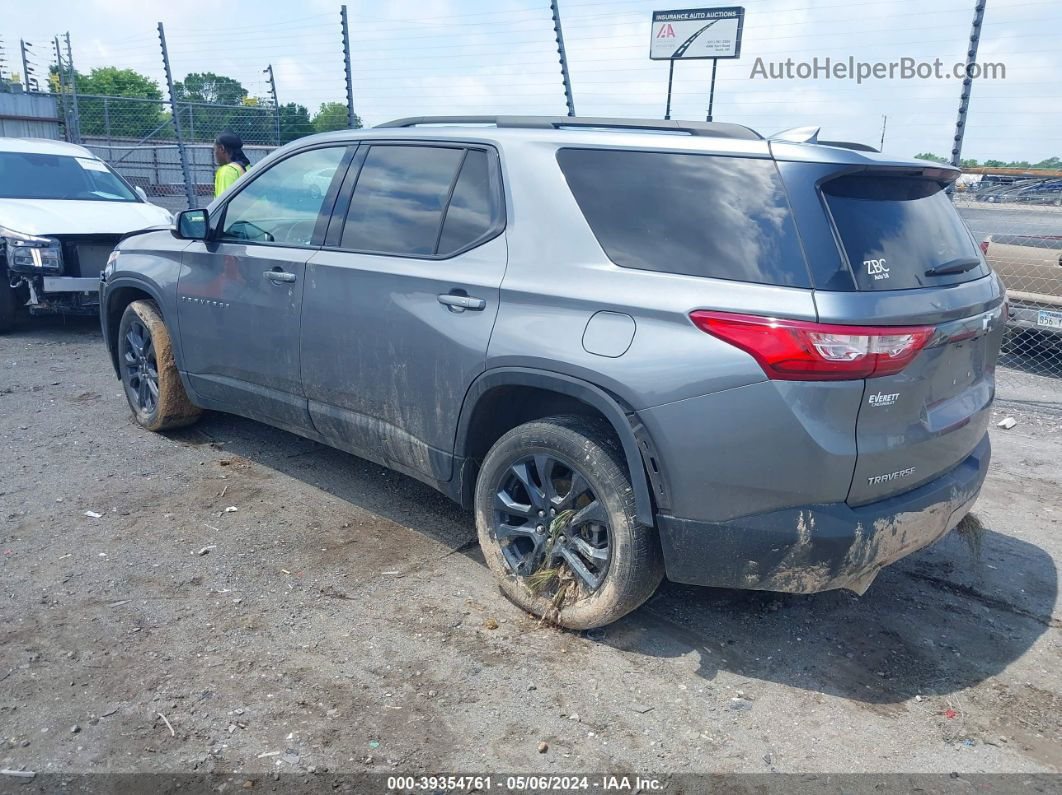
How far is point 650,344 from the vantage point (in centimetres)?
295

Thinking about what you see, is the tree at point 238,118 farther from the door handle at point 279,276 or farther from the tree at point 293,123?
the door handle at point 279,276

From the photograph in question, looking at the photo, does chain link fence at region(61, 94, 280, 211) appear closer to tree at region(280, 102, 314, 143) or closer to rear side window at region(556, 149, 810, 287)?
tree at region(280, 102, 314, 143)

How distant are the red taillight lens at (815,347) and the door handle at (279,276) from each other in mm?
2407

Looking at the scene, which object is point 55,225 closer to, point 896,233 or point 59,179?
point 59,179

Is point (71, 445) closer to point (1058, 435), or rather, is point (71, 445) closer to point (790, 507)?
point (790, 507)

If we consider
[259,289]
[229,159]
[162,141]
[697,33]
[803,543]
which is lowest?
[803,543]

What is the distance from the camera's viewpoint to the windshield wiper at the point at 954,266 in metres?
3.10

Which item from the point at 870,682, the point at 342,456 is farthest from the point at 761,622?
the point at 342,456

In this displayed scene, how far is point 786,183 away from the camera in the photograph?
2861mm

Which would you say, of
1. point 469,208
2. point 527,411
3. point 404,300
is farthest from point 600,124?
point 527,411

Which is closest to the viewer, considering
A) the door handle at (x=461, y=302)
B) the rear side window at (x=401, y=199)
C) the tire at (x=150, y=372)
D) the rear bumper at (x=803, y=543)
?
the rear bumper at (x=803, y=543)

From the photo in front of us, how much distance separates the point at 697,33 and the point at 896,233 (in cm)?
933

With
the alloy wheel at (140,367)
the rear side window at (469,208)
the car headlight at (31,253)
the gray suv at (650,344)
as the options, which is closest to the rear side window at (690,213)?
the gray suv at (650,344)

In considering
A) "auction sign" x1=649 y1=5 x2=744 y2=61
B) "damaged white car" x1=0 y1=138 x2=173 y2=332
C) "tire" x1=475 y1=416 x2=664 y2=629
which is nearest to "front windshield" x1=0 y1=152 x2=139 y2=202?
"damaged white car" x1=0 y1=138 x2=173 y2=332
